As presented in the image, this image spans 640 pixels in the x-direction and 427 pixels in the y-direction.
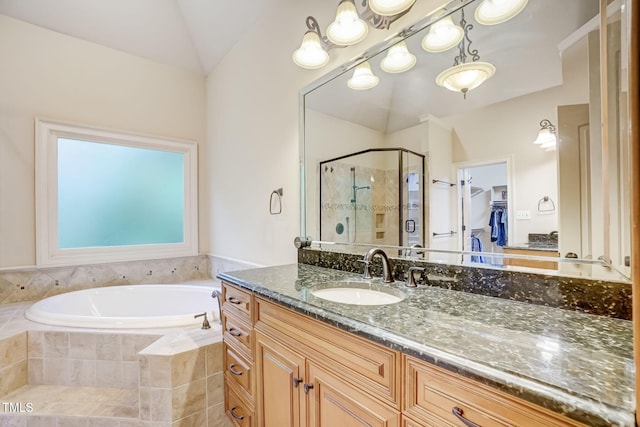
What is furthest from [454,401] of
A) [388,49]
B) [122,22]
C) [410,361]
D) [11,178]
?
[122,22]

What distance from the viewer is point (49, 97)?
2.59m

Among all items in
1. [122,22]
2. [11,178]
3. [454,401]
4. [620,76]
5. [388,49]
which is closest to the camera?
[454,401]

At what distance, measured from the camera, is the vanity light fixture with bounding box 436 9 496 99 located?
117 cm

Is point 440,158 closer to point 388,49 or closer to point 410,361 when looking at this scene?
point 388,49

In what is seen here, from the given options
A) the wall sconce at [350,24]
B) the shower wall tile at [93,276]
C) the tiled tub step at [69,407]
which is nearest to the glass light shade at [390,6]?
the wall sconce at [350,24]

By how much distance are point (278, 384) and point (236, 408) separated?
55 centimetres

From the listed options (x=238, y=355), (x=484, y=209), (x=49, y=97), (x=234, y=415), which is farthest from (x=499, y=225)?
(x=49, y=97)

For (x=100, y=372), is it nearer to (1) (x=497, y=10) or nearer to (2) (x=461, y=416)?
(2) (x=461, y=416)

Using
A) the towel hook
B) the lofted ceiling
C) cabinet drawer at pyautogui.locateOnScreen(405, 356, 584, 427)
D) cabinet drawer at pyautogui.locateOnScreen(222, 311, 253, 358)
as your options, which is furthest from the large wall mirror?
the lofted ceiling

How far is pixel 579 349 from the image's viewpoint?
0.64 m

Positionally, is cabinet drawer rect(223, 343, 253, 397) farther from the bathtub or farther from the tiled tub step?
the tiled tub step

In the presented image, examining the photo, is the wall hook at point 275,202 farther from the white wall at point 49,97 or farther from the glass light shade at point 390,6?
the white wall at point 49,97

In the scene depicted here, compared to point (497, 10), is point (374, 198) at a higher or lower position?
lower

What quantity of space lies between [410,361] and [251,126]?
7.81 feet
